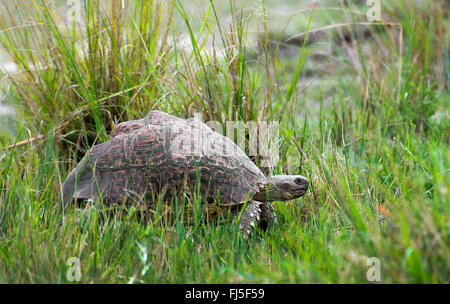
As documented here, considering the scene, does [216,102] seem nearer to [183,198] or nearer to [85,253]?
[183,198]

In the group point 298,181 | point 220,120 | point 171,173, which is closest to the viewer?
point 171,173

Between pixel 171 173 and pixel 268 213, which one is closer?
pixel 171 173

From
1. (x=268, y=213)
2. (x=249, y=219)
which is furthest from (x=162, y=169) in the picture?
(x=268, y=213)

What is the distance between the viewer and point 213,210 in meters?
2.16

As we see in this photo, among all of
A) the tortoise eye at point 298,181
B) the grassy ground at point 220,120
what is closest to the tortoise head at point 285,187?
the tortoise eye at point 298,181

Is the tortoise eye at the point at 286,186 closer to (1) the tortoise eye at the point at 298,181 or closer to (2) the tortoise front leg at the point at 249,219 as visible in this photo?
(1) the tortoise eye at the point at 298,181

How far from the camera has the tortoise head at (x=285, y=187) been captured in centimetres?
225

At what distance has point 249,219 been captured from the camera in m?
2.15

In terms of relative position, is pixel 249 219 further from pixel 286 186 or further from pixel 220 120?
pixel 220 120

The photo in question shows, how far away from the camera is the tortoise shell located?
2.09 m

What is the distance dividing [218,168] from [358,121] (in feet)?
5.44

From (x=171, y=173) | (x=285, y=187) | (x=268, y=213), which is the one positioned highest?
(x=171, y=173)

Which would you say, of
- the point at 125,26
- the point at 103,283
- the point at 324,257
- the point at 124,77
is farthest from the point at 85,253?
the point at 125,26

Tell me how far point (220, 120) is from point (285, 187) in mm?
641
